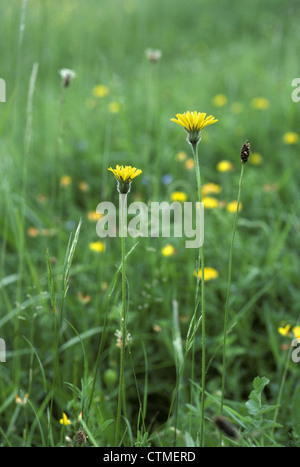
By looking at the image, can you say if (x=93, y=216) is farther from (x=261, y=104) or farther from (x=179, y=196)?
(x=261, y=104)

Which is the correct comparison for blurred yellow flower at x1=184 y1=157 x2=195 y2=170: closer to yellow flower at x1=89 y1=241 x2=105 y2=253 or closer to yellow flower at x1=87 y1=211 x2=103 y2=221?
yellow flower at x1=87 y1=211 x2=103 y2=221

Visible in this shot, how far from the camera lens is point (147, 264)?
1.41 meters

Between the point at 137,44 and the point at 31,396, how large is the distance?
3380 mm

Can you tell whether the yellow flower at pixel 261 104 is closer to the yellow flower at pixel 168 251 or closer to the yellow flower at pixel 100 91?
the yellow flower at pixel 100 91

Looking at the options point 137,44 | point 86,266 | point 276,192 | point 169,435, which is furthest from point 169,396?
point 137,44

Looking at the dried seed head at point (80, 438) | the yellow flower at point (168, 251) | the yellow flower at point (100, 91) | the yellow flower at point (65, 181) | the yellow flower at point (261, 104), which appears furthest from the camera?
the yellow flower at point (100, 91)

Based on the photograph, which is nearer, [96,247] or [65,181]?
[96,247]

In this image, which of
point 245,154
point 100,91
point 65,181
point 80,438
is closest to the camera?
point 245,154

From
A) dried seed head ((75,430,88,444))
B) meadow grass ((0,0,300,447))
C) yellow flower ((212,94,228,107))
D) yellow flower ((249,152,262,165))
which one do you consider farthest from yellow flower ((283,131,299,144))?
dried seed head ((75,430,88,444))

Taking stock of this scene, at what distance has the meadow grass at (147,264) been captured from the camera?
2.96ft

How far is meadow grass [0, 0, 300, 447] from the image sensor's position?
0.90 m

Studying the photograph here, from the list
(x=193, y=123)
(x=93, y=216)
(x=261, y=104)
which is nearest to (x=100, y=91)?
(x=261, y=104)

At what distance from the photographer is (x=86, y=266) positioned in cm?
136

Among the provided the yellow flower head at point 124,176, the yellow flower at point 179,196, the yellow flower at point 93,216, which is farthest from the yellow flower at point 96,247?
the yellow flower head at point 124,176
